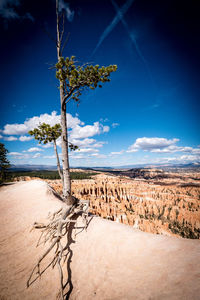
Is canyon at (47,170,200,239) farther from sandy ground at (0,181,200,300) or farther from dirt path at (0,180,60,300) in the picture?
sandy ground at (0,181,200,300)

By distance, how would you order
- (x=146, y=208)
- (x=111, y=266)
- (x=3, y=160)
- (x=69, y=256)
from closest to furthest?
(x=111, y=266) → (x=69, y=256) → (x=3, y=160) → (x=146, y=208)

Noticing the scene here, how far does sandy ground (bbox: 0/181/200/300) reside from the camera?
2631mm

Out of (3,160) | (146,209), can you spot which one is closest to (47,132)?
(3,160)

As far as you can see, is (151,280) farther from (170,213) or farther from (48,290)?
(170,213)

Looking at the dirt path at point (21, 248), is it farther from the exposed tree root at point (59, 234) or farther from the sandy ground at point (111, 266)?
the exposed tree root at point (59, 234)

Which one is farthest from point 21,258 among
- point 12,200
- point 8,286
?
point 12,200

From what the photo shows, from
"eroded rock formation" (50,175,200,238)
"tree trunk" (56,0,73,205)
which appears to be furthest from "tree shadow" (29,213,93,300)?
"eroded rock formation" (50,175,200,238)

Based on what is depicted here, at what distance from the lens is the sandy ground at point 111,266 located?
8.63ft

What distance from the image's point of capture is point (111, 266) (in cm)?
379

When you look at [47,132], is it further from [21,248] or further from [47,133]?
[21,248]

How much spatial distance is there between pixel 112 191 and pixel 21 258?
4432 centimetres

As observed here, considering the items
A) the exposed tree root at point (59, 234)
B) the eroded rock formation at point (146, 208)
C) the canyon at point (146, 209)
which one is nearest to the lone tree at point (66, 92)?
the exposed tree root at point (59, 234)

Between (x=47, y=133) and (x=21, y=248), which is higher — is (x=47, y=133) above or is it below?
above

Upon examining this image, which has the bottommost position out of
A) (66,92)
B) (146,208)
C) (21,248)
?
(146,208)
